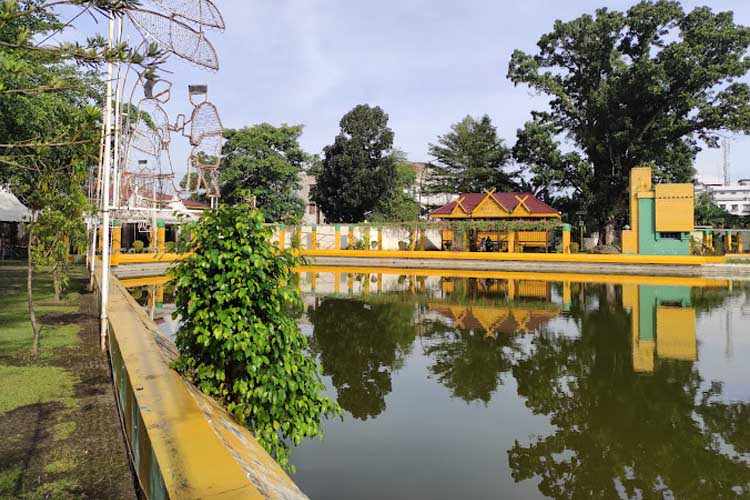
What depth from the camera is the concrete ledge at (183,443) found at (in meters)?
2.38

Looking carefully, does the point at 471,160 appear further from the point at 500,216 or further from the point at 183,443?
the point at 183,443

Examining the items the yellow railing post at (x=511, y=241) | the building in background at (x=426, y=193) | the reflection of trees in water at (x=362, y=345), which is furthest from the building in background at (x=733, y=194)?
the reflection of trees in water at (x=362, y=345)

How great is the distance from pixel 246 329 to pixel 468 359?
5684 mm

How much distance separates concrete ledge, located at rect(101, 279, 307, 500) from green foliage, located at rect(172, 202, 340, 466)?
0.67 ft

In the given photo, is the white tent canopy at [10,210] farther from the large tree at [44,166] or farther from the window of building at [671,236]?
the window of building at [671,236]

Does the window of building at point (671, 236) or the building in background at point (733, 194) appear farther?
the building in background at point (733, 194)

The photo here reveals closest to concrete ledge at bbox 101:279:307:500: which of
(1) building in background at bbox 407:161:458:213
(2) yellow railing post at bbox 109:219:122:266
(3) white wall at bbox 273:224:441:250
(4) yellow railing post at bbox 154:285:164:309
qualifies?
(4) yellow railing post at bbox 154:285:164:309

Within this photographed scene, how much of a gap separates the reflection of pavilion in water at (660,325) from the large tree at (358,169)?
2081 cm

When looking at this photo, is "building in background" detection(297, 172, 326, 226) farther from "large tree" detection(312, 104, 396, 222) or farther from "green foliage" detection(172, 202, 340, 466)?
"green foliage" detection(172, 202, 340, 466)

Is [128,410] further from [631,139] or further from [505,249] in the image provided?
[631,139]

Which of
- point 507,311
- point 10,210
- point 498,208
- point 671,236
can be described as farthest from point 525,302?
point 10,210

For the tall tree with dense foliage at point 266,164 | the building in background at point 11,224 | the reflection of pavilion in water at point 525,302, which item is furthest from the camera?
the tall tree with dense foliage at point 266,164

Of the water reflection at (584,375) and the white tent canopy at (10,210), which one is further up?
the white tent canopy at (10,210)

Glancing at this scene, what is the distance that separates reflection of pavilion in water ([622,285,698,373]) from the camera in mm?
8977
